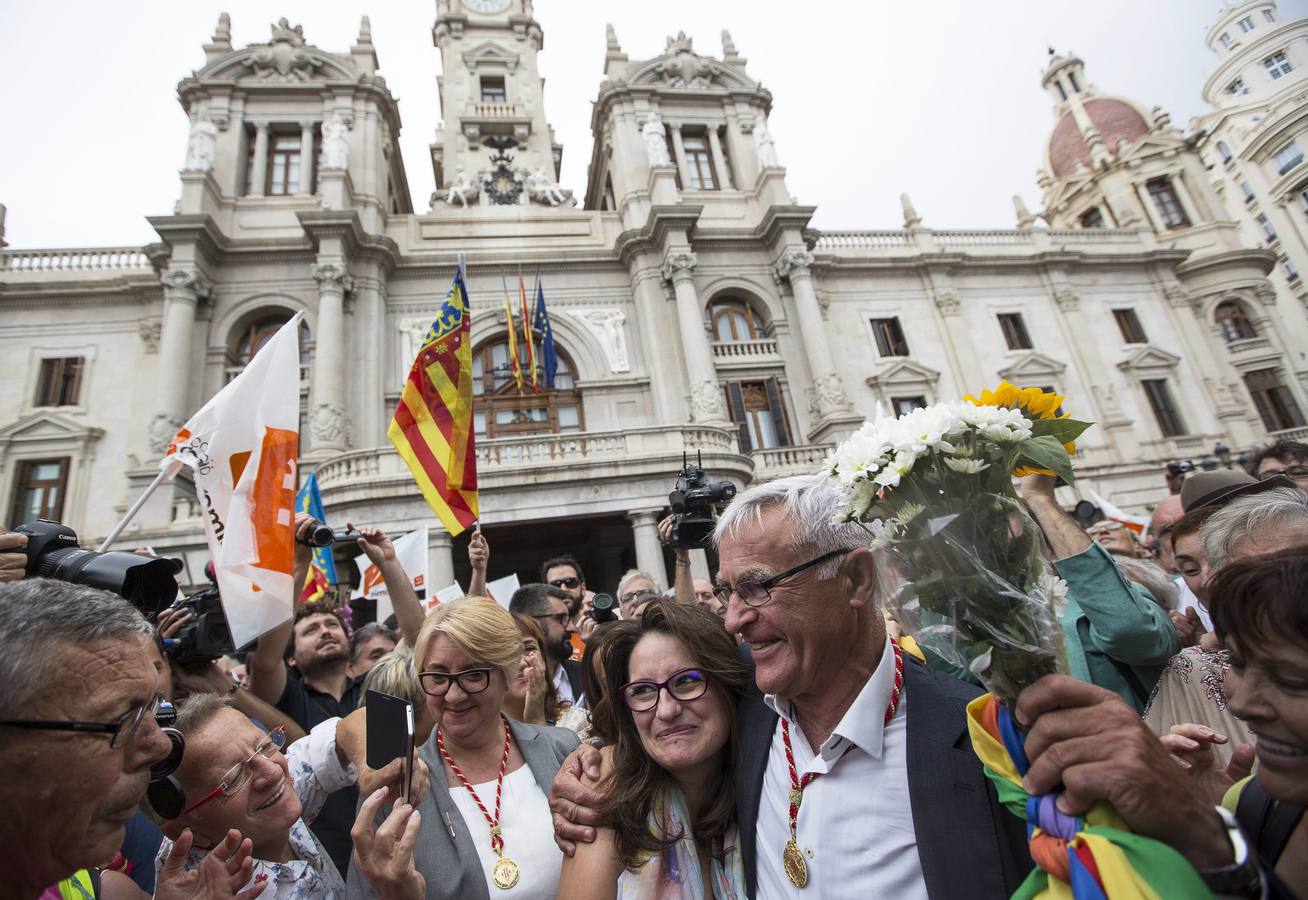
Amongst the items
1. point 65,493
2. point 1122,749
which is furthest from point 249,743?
point 65,493

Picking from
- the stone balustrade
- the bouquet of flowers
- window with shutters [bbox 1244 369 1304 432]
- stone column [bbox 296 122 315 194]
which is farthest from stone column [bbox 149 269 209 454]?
window with shutters [bbox 1244 369 1304 432]

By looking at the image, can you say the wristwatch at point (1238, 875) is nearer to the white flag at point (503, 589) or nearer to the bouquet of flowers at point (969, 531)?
the bouquet of flowers at point (969, 531)

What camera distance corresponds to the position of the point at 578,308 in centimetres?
2036

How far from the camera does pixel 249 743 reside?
2.27 meters

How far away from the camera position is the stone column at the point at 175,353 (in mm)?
16094

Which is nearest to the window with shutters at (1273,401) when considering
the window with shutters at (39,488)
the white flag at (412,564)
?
the white flag at (412,564)

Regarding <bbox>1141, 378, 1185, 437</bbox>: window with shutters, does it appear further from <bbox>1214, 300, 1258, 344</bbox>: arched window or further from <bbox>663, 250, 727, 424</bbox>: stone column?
<bbox>663, 250, 727, 424</bbox>: stone column

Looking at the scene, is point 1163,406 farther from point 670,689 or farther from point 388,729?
point 388,729

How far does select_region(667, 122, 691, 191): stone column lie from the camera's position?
23239 mm

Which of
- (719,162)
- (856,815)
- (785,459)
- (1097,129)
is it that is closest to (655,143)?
(719,162)

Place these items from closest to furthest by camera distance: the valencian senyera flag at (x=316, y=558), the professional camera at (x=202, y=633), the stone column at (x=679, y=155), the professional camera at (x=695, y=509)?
the professional camera at (x=202, y=633), the professional camera at (x=695, y=509), the valencian senyera flag at (x=316, y=558), the stone column at (x=679, y=155)

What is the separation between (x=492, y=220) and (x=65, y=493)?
1423 centimetres

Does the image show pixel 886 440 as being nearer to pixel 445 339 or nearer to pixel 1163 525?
pixel 1163 525

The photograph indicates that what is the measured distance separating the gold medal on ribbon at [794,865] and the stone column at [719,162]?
942 inches
